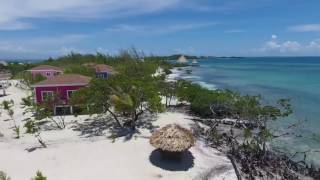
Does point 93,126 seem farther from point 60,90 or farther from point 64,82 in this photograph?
point 64,82

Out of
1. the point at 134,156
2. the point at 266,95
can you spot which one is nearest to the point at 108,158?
the point at 134,156

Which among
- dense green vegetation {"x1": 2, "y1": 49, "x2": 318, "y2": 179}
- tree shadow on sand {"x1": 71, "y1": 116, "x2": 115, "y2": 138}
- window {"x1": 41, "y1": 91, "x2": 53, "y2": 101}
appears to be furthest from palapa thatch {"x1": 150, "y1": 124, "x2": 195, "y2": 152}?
window {"x1": 41, "y1": 91, "x2": 53, "y2": 101}

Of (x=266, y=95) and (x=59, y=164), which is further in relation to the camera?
(x=266, y=95)

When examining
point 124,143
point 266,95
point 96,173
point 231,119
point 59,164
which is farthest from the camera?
point 266,95

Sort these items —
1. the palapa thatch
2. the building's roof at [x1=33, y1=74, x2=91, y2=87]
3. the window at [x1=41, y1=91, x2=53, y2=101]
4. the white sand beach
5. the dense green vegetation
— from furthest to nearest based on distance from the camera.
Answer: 1. the building's roof at [x1=33, y1=74, x2=91, y2=87]
2. the window at [x1=41, y1=91, x2=53, y2=101]
3. the dense green vegetation
4. the palapa thatch
5. the white sand beach

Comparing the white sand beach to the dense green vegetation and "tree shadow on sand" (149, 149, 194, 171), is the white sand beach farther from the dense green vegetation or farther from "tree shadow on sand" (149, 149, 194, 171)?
the dense green vegetation

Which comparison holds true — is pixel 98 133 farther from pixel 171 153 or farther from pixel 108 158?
pixel 171 153

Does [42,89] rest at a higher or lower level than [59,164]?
higher
